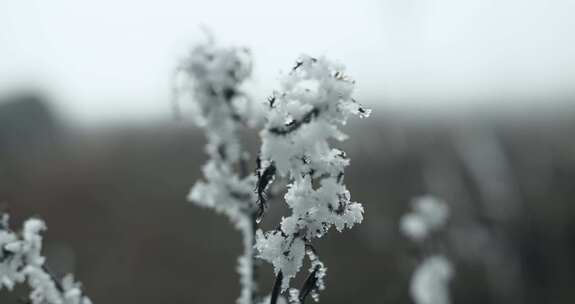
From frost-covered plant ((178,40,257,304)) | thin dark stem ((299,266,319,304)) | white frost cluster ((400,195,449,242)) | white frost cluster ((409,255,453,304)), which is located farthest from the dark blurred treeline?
thin dark stem ((299,266,319,304))

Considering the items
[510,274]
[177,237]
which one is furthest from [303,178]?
[510,274]

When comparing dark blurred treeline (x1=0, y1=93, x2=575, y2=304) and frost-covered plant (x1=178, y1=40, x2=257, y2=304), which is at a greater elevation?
dark blurred treeline (x1=0, y1=93, x2=575, y2=304)

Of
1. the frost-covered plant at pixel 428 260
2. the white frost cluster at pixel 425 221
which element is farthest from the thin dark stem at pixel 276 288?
the white frost cluster at pixel 425 221

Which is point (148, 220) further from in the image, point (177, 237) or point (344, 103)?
point (344, 103)

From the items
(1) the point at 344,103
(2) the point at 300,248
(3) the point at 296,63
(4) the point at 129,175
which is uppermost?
(4) the point at 129,175

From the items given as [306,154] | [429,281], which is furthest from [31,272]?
[429,281]

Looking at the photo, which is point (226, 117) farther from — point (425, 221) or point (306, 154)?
point (425, 221)

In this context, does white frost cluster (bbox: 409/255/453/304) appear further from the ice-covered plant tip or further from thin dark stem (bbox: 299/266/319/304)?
the ice-covered plant tip

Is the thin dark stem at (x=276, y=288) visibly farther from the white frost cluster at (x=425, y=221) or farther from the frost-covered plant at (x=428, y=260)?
the white frost cluster at (x=425, y=221)
